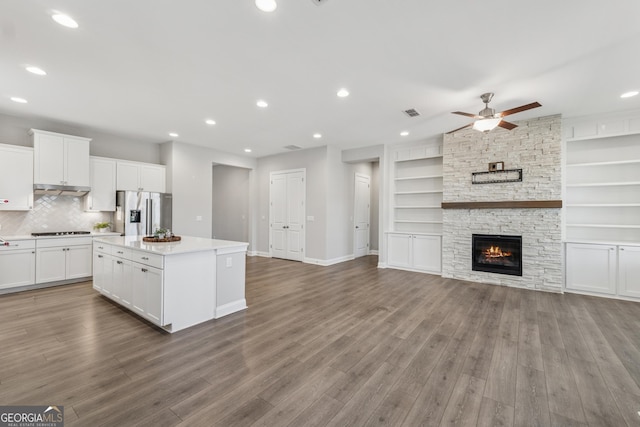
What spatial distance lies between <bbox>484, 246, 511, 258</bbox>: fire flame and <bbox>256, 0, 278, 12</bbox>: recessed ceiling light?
17.6ft

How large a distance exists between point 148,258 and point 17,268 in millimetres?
3229

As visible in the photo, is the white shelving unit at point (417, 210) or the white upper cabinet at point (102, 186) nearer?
the white upper cabinet at point (102, 186)

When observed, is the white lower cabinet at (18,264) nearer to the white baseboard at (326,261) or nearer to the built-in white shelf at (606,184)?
the white baseboard at (326,261)

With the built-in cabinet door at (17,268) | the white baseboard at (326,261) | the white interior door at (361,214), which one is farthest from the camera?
the white interior door at (361,214)

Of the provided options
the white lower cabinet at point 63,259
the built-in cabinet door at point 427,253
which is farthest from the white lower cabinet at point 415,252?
the white lower cabinet at point 63,259

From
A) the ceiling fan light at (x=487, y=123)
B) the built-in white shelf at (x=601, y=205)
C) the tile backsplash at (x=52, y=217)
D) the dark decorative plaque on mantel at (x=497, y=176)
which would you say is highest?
the ceiling fan light at (x=487, y=123)

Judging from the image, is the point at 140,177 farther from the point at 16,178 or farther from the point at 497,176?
the point at 497,176

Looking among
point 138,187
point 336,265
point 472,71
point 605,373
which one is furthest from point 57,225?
point 605,373

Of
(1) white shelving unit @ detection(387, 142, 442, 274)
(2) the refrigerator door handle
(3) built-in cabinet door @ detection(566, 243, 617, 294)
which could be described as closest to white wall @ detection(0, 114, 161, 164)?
(2) the refrigerator door handle

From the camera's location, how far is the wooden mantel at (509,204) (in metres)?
Answer: 4.65

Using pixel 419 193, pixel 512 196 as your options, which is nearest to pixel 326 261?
pixel 419 193

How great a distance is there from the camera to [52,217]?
523 cm

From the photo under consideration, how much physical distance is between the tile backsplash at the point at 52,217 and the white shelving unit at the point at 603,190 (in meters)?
9.22

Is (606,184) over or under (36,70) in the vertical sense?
under
